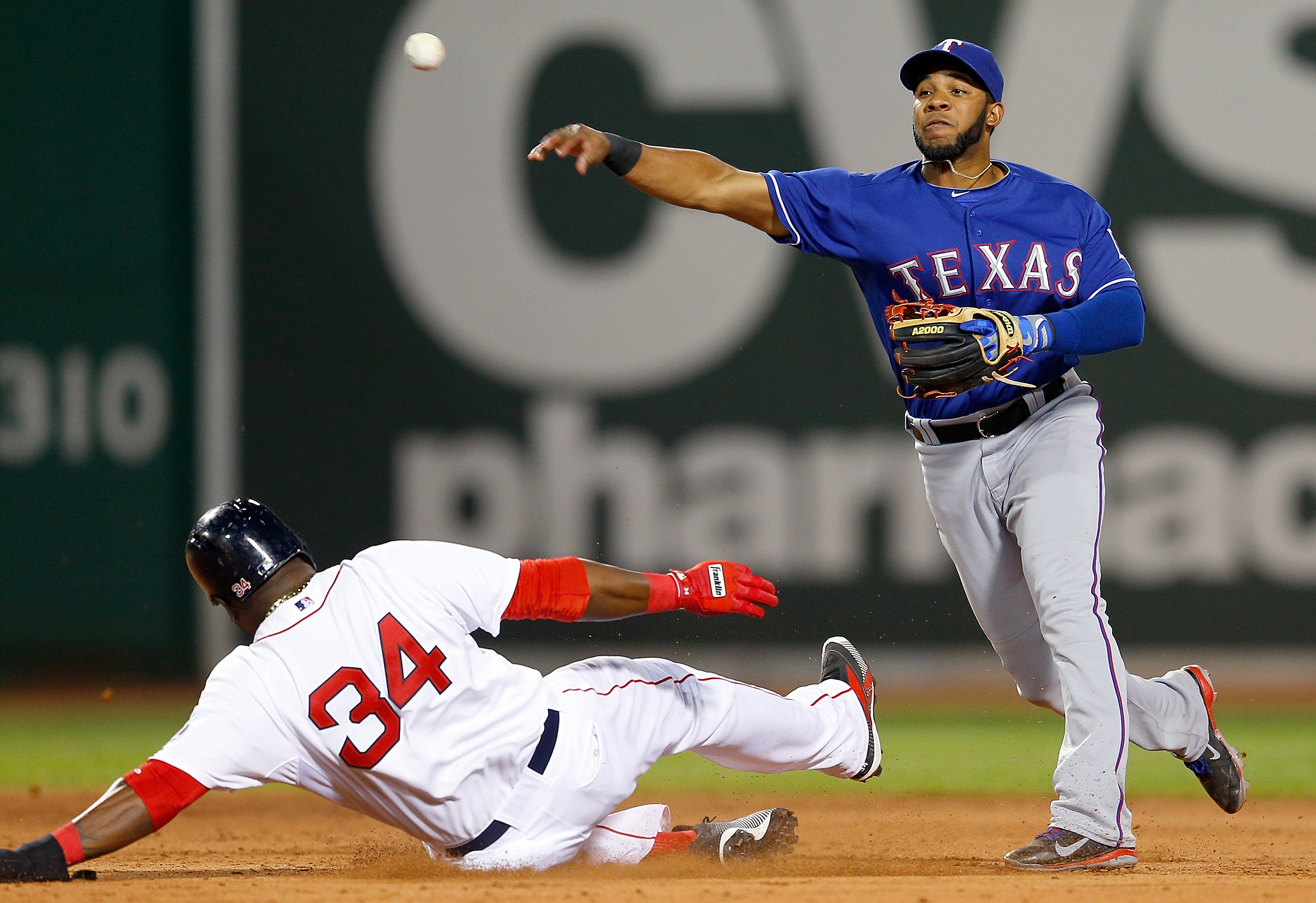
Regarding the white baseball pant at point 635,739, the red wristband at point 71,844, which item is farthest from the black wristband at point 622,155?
the red wristband at point 71,844

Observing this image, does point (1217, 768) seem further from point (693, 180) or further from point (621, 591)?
point (693, 180)

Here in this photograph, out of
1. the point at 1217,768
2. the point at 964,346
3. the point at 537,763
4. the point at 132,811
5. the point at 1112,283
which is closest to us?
the point at 132,811

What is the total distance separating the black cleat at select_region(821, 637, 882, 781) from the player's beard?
4.66 feet

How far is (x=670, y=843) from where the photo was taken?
3.66 m

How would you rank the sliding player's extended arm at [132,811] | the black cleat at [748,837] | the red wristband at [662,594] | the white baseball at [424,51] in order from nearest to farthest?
the sliding player's extended arm at [132,811] < the red wristband at [662,594] < the black cleat at [748,837] < the white baseball at [424,51]

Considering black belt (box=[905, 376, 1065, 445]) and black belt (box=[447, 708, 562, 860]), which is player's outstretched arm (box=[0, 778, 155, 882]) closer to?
black belt (box=[447, 708, 562, 860])

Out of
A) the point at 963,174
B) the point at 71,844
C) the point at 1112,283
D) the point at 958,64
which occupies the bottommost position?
the point at 71,844

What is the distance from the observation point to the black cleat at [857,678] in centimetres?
373

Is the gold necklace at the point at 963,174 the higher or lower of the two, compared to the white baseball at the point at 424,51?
lower

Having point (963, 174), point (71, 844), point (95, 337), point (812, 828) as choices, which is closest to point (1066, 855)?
point (812, 828)

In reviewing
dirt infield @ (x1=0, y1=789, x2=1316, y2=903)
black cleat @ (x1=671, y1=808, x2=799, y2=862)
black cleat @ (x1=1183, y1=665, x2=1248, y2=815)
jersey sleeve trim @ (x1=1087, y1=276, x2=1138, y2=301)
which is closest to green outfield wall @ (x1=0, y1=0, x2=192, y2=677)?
dirt infield @ (x1=0, y1=789, x2=1316, y2=903)

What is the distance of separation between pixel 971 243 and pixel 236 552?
211 centimetres

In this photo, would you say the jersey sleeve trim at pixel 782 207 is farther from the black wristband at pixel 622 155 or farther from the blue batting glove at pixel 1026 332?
the blue batting glove at pixel 1026 332

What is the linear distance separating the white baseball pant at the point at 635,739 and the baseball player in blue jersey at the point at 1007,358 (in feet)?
1.93
